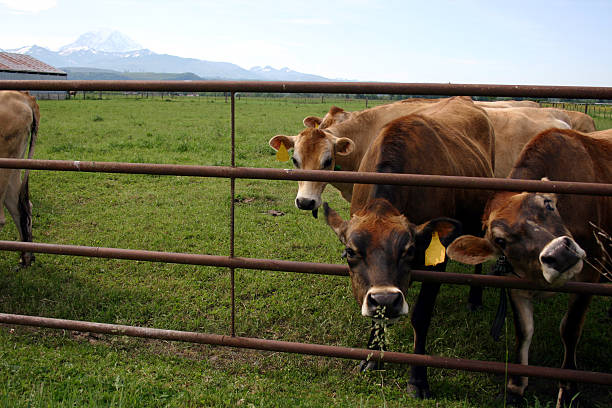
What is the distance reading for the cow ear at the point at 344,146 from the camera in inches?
226

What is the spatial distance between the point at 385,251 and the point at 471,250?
535 mm

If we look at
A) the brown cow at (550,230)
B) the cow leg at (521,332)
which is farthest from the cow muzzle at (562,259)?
the cow leg at (521,332)

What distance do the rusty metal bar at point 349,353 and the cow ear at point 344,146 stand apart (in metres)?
3.23

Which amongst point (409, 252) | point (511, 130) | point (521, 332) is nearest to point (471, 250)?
point (409, 252)

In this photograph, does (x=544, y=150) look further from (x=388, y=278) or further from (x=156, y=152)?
(x=156, y=152)

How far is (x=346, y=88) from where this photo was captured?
2785 mm

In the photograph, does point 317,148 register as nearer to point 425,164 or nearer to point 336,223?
point 425,164

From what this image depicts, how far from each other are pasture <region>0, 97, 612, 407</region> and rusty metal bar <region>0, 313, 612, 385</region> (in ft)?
0.75

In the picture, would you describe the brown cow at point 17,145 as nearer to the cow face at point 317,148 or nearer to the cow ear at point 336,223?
the cow face at point 317,148

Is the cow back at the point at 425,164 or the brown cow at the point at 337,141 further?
the brown cow at the point at 337,141

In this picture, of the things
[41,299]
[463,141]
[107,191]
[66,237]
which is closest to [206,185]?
[107,191]

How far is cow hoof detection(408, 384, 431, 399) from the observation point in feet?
10.4

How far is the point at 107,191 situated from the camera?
8.36m

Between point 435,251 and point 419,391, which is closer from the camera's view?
point 435,251
